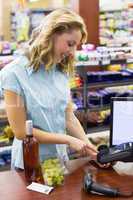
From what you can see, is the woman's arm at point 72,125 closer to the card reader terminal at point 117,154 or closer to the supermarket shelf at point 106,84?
the card reader terminal at point 117,154

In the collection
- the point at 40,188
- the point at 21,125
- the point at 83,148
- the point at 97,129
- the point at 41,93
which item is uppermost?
the point at 41,93

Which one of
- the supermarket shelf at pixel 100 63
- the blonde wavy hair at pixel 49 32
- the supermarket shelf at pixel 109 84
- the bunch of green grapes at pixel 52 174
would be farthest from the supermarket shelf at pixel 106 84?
the bunch of green grapes at pixel 52 174

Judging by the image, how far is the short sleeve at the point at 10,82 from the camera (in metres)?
1.93

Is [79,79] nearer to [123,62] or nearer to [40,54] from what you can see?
[123,62]

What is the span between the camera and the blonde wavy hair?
1.87 m

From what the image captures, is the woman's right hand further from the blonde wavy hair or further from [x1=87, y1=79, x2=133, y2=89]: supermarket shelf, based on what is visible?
[x1=87, y1=79, x2=133, y2=89]: supermarket shelf

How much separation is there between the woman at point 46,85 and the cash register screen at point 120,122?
0.13 meters

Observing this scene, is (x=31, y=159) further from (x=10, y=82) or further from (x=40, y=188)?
(x=10, y=82)

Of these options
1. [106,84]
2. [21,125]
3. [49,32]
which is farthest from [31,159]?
[106,84]

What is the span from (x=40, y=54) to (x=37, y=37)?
86mm

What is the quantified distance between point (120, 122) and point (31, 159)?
0.46 m

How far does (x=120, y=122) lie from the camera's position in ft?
6.25

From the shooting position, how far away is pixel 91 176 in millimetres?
1786

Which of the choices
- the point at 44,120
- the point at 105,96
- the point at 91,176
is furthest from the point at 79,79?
the point at 91,176
